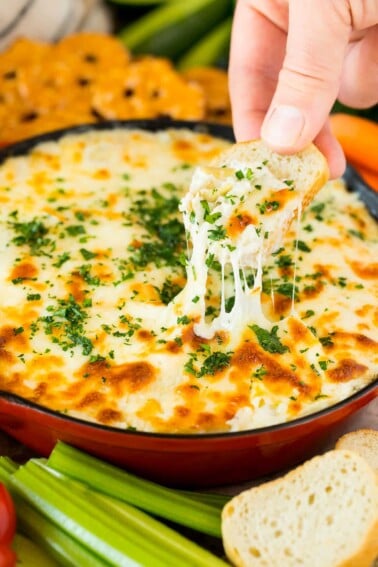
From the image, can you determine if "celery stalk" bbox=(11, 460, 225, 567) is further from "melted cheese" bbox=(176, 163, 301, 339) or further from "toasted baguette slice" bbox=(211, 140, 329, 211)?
"toasted baguette slice" bbox=(211, 140, 329, 211)

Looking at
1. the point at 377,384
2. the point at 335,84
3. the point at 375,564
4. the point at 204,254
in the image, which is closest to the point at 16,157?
the point at 204,254

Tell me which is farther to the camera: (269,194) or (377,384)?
(269,194)

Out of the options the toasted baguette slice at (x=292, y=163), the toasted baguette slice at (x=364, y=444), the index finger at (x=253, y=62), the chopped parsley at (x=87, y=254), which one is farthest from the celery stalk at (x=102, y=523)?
the index finger at (x=253, y=62)

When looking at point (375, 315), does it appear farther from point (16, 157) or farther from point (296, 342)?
point (16, 157)

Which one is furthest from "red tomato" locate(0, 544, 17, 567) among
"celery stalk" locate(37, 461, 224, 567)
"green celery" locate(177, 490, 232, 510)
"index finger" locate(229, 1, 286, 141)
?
"index finger" locate(229, 1, 286, 141)

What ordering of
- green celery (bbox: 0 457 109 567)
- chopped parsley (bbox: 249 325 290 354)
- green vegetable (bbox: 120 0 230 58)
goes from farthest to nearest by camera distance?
green vegetable (bbox: 120 0 230 58), chopped parsley (bbox: 249 325 290 354), green celery (bbox: 0 457 109 567)

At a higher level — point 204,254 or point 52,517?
point 204,254

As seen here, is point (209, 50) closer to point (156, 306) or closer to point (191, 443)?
point (156, 306)
